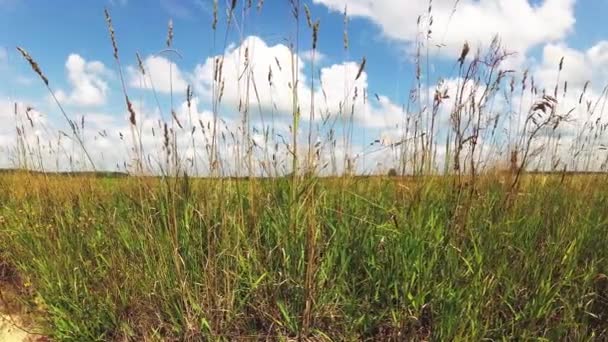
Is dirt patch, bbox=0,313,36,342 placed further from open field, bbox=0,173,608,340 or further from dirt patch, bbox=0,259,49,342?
open field, bbox=0,173,608,340

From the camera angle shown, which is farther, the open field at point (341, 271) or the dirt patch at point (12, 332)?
the dirt patch at point (12, 332)

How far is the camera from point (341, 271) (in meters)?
2.68

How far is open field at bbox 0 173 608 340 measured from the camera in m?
2.53

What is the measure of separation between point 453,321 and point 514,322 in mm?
419

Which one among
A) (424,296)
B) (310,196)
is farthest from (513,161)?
(310,196)

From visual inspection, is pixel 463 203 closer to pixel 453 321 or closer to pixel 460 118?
pixel 460 118

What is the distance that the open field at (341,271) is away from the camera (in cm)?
253

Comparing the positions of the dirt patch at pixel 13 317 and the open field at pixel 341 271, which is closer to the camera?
the open field at pixel 341 271

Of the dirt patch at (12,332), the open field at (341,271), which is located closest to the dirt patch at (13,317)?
the dirt patch at (12,332)

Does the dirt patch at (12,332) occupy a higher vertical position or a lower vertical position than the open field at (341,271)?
lower

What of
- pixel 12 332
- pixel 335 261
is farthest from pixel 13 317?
pixel 335 261

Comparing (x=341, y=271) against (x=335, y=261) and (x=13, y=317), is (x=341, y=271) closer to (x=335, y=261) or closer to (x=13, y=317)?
(x=335, y=261)

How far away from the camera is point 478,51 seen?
2756mm

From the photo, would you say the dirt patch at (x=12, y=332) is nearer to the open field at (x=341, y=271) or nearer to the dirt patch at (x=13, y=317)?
the dirt patch at (x=13, y=317)
